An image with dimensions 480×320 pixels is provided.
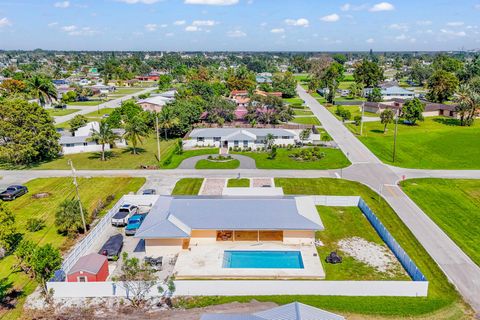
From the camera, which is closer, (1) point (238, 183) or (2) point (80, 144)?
(1) point (238, 183)

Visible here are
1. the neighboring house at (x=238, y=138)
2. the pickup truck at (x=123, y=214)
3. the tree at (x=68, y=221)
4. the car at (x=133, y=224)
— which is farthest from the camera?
the neighboring house at (x=238, y=138)

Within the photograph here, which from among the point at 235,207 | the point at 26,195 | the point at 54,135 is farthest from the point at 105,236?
the point at 54,135

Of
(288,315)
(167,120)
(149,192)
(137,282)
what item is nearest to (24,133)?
(149,192)

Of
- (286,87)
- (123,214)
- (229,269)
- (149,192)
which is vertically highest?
(286,87)

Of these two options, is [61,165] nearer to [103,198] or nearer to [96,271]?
[103,198]

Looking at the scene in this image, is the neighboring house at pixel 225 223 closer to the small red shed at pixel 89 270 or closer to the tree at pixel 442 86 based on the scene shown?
the small red shed at pixel 89 270

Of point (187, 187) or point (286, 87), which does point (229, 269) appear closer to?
point (187, 187)

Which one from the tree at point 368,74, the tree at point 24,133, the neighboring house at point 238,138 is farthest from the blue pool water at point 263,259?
the tree at point 368,74
